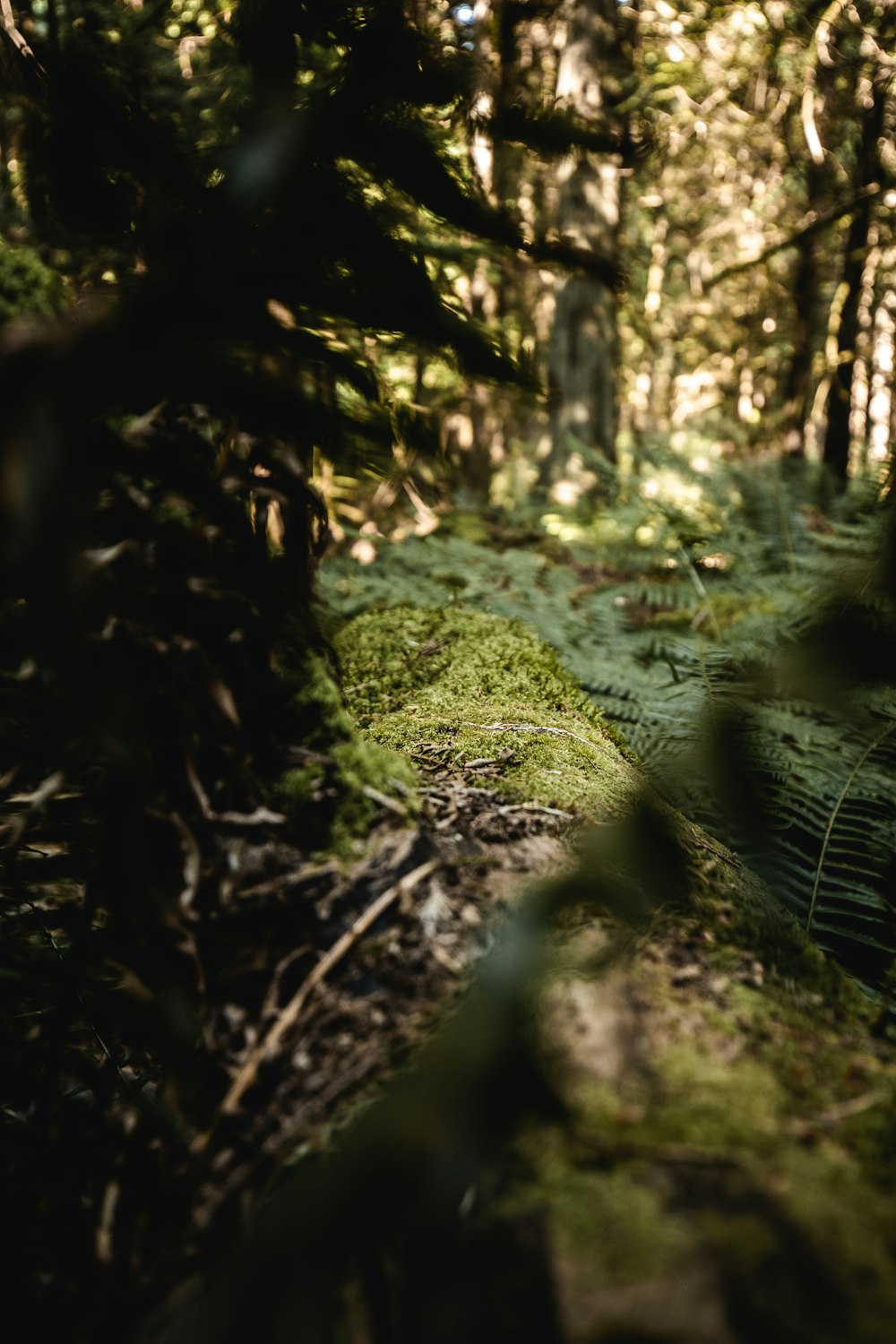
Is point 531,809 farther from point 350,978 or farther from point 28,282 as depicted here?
point 28,282

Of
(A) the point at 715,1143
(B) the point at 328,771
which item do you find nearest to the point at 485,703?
(B) the point at 328,771

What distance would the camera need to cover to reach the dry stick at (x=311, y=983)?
0.86 m

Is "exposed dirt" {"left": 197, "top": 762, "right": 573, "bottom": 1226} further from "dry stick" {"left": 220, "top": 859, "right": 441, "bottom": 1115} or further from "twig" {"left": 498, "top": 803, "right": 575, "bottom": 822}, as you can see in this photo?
"twig" {"left": 498, "top": 803, "right": 575, "bottom": 822}

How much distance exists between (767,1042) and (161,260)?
3.84 ft

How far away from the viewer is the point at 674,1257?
23.0 inches

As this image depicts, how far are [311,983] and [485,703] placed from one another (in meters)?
1.14

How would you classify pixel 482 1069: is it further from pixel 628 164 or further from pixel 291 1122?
pixel 628 164

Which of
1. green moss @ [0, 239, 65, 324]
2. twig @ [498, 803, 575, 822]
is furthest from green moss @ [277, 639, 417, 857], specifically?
green moss @ [0, 239, 65, 324]

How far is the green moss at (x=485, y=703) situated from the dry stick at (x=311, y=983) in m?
0.37

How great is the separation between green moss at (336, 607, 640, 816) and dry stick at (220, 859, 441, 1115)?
0.37m

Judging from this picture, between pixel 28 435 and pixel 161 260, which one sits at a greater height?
pixel 161 260

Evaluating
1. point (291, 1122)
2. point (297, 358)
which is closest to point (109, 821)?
point (291, 1122)

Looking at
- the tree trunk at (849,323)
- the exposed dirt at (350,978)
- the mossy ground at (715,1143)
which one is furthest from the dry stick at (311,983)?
the tree trunk at (849,323)

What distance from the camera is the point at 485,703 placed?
1990mm
